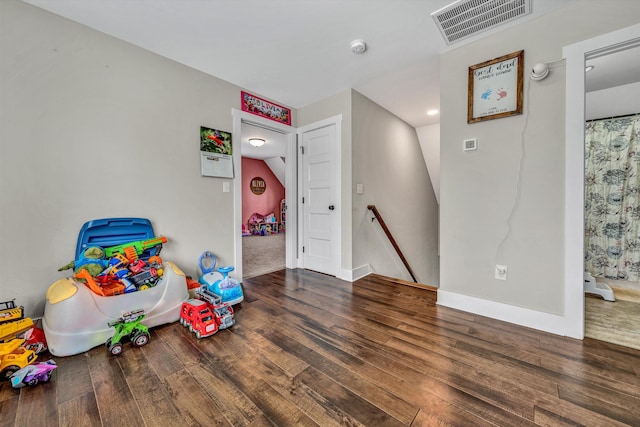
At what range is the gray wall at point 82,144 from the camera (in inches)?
64.0

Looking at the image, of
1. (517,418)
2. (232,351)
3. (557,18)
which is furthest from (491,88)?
(232,351)

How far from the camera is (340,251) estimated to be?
306 centimetres

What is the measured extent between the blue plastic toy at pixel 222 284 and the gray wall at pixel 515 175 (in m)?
1.93

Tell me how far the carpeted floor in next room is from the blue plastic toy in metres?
0.75

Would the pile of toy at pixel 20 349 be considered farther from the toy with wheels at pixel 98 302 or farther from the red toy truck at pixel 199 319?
the red toy truck at pixel 199 319

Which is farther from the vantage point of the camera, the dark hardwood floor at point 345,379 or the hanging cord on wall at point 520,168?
the hanging cord on wall at point 520,168

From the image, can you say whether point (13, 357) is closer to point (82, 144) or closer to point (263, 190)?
point (82, 144)

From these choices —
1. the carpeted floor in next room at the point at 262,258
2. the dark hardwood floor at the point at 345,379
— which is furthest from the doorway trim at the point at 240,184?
the dark hardwood floor at the point at 345,379

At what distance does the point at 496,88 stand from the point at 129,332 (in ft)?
10.9

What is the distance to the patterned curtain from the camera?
2.55 metres

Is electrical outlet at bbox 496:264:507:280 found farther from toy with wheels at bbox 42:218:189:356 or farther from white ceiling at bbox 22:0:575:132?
toy with wheels at bbox 42:218:189:356

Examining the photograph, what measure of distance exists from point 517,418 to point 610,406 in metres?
0.49

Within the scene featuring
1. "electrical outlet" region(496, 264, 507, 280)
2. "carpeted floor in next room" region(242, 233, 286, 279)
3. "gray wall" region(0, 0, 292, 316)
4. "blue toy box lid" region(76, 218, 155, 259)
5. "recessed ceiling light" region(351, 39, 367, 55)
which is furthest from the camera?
"carpeted floor in next room" region(242, 233, 286, 279)

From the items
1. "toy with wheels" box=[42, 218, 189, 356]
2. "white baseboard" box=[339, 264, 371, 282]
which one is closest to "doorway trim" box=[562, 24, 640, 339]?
"white baseboard" box=[339, 264, 371, 282]
